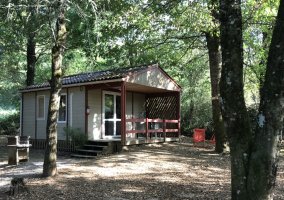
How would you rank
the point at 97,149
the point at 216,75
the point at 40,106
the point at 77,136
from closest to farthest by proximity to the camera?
1. the point at 216,75
2. the point at 97,149
3. the point at 77,136
4. the point at 40,106

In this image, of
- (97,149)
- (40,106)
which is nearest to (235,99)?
(97,149)

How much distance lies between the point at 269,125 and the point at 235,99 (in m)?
0.59

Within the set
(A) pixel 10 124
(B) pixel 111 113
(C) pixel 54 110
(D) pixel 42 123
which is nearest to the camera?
(C) pixel 54 110

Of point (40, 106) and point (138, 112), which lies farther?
point (138, 112)

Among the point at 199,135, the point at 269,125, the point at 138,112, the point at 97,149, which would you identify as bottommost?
the point at 97,149

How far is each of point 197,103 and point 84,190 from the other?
1902 cm

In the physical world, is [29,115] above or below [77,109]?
below

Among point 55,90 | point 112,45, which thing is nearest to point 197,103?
point 112,45

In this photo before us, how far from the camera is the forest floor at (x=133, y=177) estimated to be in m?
8.15

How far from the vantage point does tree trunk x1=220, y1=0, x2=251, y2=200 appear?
521 cm

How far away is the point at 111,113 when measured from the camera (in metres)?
17.8

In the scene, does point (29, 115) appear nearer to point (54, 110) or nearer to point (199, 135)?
point (199, 135)

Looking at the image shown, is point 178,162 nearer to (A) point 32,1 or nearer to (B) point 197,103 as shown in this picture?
(A) point 32,1

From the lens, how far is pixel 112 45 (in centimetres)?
1448
